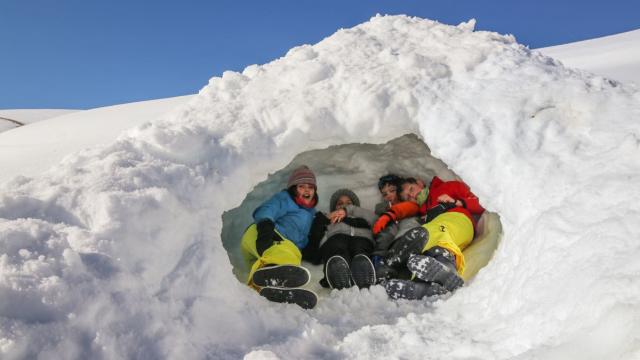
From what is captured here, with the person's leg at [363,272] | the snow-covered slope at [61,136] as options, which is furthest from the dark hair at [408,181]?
the snow-covered slope at [61,136]

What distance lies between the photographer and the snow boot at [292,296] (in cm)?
305

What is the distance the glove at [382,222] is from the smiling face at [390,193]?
38 centimetres

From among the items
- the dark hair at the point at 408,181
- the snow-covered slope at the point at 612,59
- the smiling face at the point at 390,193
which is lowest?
the smiling face at the point at 390,193

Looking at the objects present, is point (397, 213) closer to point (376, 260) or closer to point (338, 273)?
point (376, 260)

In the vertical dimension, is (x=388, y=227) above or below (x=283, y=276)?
above

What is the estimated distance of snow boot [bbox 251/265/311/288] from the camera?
10.1ft

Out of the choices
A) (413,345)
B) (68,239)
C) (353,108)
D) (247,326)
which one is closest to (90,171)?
(68,239)

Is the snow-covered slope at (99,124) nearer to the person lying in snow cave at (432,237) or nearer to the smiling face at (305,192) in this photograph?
the smiling face at (305,192)

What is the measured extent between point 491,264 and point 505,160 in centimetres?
67

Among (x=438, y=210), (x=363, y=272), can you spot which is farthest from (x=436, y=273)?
(x=438, y=210)

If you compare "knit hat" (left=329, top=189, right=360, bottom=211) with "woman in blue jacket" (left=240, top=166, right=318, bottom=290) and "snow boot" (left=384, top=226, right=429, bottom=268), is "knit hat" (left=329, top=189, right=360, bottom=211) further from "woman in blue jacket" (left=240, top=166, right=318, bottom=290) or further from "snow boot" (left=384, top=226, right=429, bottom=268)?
"snow boot" (left=384, top=226, right=429, bottom=268)

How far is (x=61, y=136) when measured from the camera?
621 centimetres

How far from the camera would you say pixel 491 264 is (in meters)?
3.13

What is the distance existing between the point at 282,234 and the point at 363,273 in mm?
846
